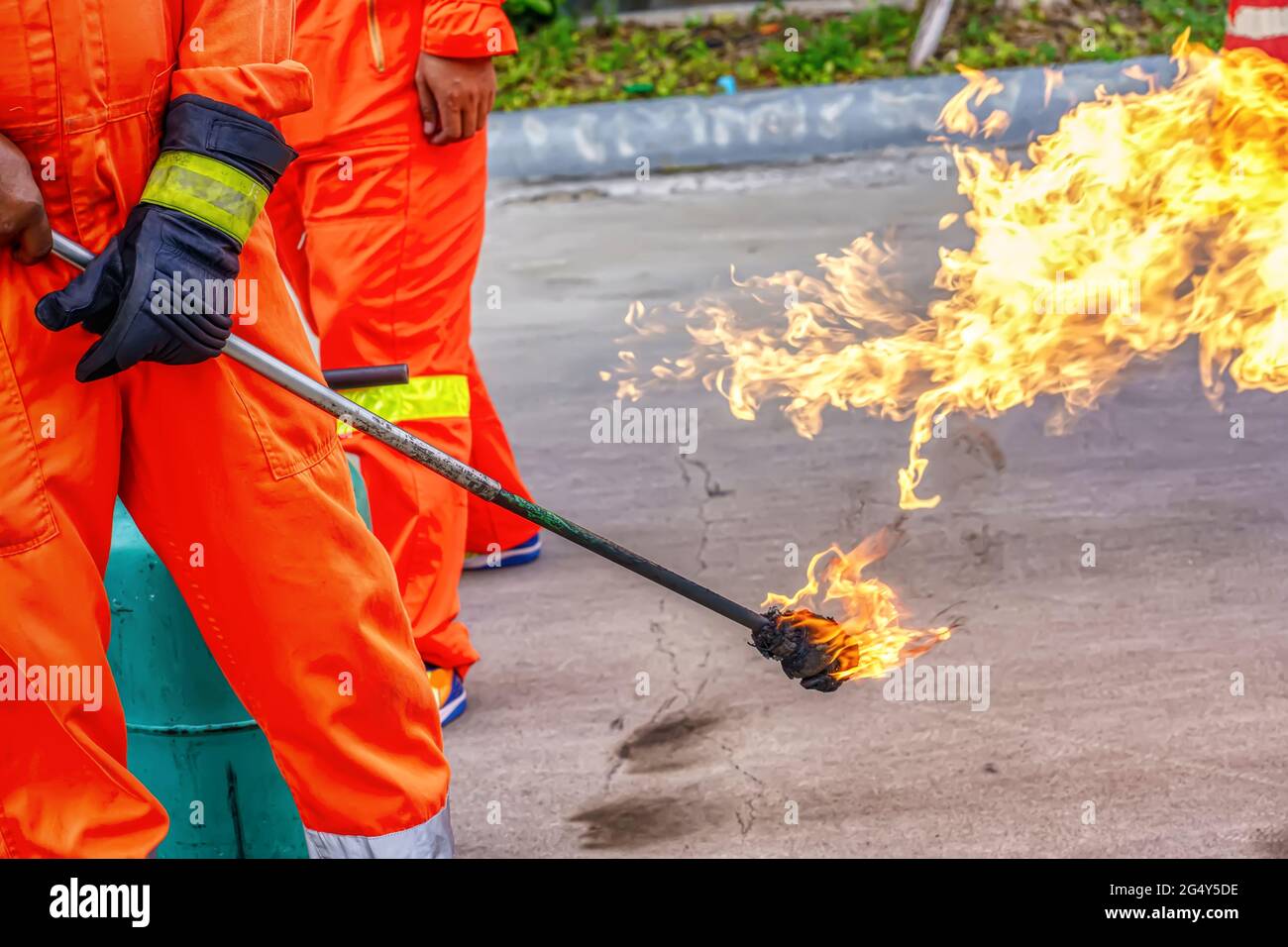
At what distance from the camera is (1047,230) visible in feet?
9.59

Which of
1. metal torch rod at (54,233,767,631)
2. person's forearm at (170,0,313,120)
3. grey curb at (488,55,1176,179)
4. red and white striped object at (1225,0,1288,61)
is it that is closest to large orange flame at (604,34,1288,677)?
metal torch rod at (54,233,767,631)

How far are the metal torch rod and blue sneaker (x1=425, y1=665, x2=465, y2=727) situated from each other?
35.7 inches

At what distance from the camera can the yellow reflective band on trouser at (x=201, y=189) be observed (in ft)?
6.46

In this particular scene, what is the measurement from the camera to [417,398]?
3.16 m

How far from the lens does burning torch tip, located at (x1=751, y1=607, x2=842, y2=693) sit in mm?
2395

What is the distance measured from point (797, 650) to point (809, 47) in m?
8.06

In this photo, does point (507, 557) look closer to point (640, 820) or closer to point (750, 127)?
point (640, 820)

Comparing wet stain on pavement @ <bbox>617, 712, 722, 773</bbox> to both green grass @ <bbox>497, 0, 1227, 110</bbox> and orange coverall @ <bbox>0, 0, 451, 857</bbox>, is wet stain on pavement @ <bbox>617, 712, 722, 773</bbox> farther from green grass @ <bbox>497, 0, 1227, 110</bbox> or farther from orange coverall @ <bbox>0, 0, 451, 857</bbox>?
green grass @ <bbox>497, 0, 1227, 110</bbox>

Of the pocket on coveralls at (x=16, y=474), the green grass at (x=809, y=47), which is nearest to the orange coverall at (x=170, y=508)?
the pocket on coveralls at (x=16, y=474)

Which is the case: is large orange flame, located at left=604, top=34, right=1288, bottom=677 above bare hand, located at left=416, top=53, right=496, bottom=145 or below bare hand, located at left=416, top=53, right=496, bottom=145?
below

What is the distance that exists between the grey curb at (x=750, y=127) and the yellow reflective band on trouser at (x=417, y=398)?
Answer: 18.3ft

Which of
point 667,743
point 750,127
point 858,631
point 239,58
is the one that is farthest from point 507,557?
point 750,127

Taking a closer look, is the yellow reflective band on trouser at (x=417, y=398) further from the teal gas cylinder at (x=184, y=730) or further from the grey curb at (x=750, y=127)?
the grey curb at (x=750, y=127)

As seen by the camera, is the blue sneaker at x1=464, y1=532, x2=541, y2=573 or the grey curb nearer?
the blue sneaker at x1=464, y1=532, x2=541, y2=573
